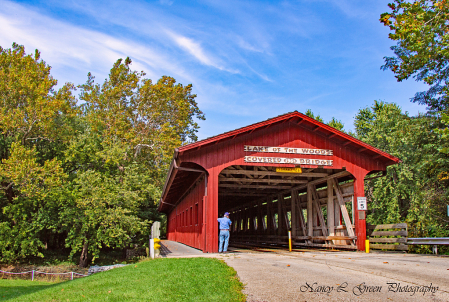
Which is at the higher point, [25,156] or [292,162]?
[25,156]

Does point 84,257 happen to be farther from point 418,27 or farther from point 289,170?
point 418,27

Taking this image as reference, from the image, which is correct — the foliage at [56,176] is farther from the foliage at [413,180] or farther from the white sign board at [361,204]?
the foliage at [413,180]

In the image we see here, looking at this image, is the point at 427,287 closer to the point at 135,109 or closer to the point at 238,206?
the point at 238,206

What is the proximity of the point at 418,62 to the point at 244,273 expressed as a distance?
12966mm

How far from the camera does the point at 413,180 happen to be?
23.5 m

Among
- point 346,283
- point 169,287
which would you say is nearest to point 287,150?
point 346,283

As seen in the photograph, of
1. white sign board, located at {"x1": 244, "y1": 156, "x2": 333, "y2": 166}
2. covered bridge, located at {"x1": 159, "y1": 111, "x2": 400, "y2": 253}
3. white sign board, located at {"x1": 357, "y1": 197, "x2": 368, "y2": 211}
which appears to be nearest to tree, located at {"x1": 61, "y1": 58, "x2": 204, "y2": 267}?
covered bridge, located at {"x1": 159, "y1": 111, "x2": 400, "y2": 253}

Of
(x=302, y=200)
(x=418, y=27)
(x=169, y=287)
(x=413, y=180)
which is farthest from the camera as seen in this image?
(x=413, y=180)

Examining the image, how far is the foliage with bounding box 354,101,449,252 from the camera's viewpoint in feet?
61.1

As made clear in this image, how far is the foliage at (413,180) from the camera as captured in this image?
18.6 meters

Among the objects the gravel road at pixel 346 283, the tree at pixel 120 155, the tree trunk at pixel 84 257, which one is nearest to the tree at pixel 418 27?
the gravel road at pixel 346 283

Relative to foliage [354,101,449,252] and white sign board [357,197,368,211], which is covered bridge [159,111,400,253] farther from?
foliage [354,101,449,252]

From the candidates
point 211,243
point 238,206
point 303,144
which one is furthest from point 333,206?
point 238,206

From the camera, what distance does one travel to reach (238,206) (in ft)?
122
